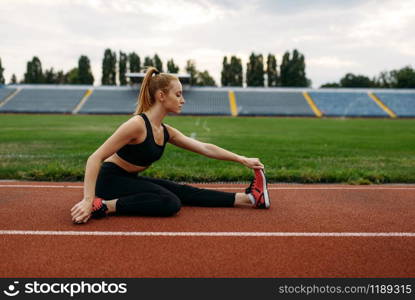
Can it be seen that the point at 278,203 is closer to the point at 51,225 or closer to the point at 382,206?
the point at 382,206

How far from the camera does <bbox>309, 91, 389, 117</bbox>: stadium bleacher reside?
4669 centimetres

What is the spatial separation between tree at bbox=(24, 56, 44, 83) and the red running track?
249ft

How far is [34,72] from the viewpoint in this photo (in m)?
72.1

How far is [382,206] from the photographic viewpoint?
14.9 ft

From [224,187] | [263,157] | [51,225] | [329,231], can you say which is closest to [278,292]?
[329,231]

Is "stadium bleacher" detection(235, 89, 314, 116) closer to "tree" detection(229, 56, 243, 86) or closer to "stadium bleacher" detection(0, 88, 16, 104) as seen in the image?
"tree" detection(229, 56, 243, 86)

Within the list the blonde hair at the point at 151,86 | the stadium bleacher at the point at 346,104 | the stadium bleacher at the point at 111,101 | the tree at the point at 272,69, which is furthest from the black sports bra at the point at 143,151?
the tree at the point at 272,69

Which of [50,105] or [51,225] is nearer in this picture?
[51,225]

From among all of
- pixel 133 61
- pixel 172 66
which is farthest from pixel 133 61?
pixel 172 66

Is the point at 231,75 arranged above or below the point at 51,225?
above

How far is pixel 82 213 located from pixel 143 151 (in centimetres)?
87

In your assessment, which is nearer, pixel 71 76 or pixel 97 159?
pixel 97 159

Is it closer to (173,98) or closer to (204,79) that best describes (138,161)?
(173,98)

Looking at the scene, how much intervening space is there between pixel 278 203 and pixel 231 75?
7220cm
